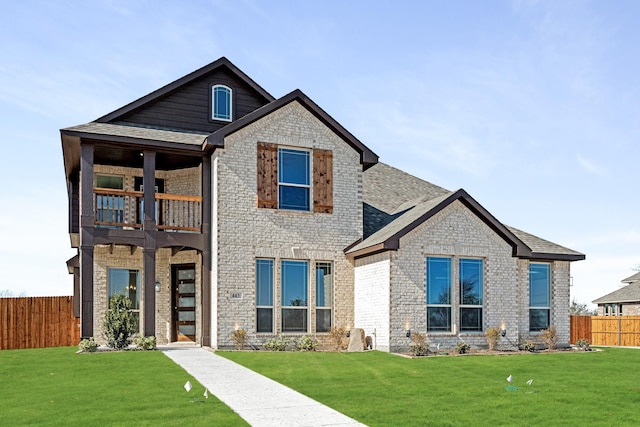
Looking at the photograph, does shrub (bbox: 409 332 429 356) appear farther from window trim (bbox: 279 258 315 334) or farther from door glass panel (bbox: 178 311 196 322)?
door glass panel (bbox: 178 311 196 322)

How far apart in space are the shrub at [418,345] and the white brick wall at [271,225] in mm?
2831

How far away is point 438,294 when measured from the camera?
62.3 ft

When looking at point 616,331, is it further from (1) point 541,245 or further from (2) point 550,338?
(2) point 550,338

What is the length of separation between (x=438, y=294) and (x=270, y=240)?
214 inches

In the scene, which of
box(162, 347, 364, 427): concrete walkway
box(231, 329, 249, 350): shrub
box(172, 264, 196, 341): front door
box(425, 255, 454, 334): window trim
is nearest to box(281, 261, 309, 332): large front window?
box(231, 329, 249, 350): shrub

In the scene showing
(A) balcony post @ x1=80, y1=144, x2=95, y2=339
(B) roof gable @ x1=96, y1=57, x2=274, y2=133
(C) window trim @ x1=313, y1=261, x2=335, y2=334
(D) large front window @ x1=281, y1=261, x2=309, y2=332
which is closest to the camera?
(A) balcony post @ x1=80, y1=144, x2=95, y2=339

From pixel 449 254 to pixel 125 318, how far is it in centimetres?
974

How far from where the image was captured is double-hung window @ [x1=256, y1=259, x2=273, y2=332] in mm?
19172

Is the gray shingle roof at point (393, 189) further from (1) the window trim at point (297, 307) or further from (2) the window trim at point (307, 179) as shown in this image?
(1) the window trim at point (297, 307)

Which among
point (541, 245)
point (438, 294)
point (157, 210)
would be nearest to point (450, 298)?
point (438, 294)

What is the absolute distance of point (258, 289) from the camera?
19281 millimetres

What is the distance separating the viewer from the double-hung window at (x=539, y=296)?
69.4 ft

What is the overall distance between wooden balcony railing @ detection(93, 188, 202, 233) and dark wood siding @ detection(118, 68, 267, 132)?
2.70 m

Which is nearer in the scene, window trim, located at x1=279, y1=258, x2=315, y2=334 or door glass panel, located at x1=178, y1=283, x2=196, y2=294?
window trim, located at x1=279, y1=258, x2=315, y2=334
